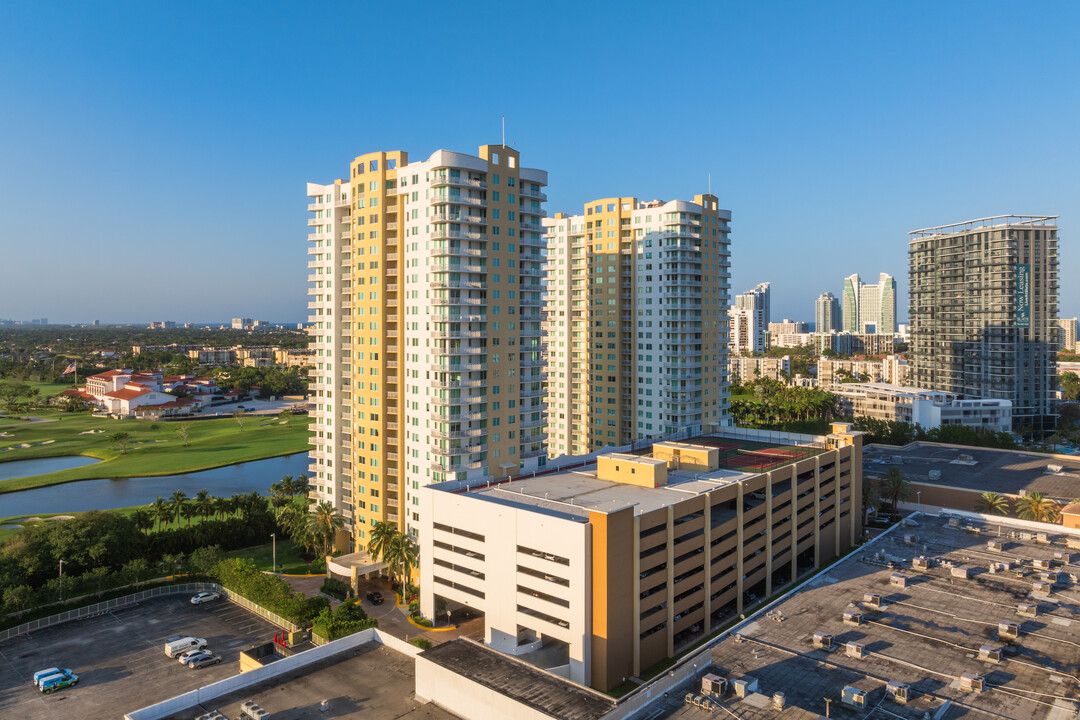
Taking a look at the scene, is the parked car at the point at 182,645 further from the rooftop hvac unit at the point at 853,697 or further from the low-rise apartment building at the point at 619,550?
the rooftop hvac unit at the point at 853,697

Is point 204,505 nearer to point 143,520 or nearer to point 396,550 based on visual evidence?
point 143,520

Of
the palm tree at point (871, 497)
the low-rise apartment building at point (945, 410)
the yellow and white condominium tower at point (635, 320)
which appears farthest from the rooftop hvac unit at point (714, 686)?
the low-rise apartment building at point (945, 410)

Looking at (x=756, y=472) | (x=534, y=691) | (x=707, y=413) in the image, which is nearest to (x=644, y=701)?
(x=534, y=691)

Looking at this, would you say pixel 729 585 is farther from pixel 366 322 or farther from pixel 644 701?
pixel 366 322

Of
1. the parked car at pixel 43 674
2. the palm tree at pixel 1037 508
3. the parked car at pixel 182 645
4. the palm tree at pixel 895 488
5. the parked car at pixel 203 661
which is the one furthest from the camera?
the palm tree at pixel 895 488

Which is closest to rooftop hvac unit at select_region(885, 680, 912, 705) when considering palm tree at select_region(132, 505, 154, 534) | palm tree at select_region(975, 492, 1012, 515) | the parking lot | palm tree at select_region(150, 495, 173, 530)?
the parking lot

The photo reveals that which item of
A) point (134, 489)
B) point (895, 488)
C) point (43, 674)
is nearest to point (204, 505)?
point (43, 674)

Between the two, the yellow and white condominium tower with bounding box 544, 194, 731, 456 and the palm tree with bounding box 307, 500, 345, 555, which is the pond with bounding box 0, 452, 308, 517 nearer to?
the palm tree with bounding box 307, 500, 345, 555
